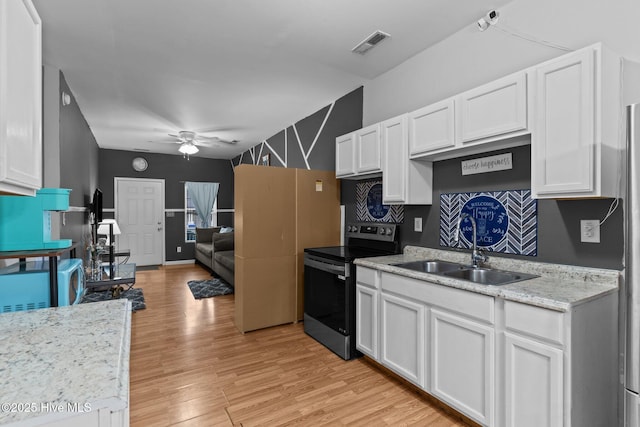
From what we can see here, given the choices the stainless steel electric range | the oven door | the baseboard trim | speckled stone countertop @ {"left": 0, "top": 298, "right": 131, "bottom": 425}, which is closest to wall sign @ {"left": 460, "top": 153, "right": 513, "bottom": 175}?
the stainless steel electric range

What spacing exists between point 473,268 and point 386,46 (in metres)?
1.95

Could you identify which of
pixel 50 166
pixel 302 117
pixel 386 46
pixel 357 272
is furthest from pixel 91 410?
pixel 302 117

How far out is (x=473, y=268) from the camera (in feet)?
7.62

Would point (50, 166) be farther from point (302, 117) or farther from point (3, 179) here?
point (302, 117)

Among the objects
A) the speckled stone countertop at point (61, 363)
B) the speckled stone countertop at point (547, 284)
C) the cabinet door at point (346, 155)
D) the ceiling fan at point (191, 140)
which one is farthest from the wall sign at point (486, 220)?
the ceiling fan at point (191, 140)

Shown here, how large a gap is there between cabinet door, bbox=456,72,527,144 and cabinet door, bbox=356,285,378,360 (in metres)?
1.36

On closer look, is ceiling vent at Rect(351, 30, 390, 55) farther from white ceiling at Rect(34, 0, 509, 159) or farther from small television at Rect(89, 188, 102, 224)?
small television at Rect(89, 188, 102, 224)

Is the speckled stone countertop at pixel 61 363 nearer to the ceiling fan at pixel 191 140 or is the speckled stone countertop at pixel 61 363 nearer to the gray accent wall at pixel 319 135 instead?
the gray accent wall at pixel 319 135

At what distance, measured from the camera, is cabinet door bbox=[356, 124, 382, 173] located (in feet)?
9.67

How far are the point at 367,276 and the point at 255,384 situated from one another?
1182mm

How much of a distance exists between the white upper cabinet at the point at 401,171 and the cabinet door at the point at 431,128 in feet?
0.29

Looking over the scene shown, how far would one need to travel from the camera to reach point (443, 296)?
2002 millimetres

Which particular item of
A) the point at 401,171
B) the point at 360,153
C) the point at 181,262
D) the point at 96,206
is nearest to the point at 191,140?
the point at 96,206

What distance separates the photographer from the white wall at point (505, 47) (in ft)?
5.72
